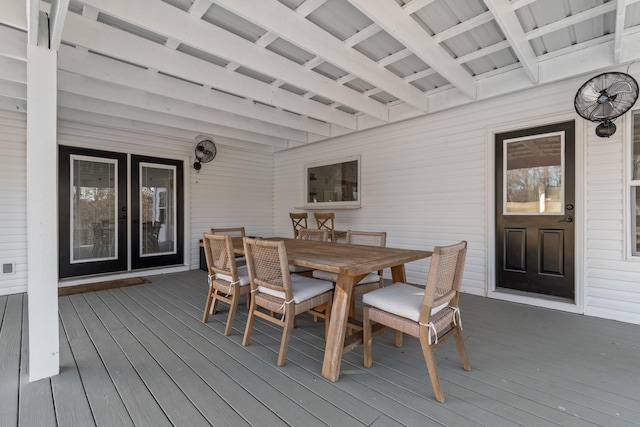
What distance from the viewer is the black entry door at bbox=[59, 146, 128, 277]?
4.48 meters

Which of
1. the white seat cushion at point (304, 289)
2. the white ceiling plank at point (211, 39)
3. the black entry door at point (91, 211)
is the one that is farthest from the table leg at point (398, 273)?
the black entry door at point (91, 211)

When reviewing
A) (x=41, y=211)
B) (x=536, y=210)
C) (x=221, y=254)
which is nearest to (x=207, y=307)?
(x=221, y=254)

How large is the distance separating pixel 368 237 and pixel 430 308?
1.83 m

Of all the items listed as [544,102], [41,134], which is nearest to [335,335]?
[41,134]

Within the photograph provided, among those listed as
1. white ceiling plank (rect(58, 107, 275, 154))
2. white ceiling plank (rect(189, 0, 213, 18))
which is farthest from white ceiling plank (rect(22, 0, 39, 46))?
white ceiling plank (rect(58, 107, 275, 154))

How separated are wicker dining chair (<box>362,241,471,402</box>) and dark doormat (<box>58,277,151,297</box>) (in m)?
4.00

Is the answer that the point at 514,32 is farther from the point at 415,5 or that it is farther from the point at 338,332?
the point at 338,332

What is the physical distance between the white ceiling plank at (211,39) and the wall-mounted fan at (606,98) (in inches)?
99.9

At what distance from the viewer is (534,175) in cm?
357

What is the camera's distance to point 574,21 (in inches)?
101

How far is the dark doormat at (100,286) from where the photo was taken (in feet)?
13.4

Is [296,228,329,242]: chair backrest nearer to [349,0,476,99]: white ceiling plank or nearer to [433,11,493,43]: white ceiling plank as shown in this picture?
[349,0,476,99]: white ceiling plank

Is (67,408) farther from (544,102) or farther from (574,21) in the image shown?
(544,102)

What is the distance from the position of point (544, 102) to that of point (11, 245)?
276 inches
